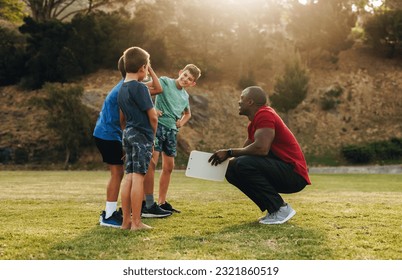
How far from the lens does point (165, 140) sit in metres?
6.98

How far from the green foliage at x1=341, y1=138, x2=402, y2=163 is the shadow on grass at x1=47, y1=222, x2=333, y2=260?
22754 millimetres

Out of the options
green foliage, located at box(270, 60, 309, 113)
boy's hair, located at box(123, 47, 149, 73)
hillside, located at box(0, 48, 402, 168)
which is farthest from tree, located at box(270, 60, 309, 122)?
boy's hair, located at box(123, 47, 149, 73)

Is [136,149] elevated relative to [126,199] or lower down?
elevated

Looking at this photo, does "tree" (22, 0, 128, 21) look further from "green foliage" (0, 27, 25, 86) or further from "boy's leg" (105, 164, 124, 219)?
"boy's leg" (105, 164, 124, 219)

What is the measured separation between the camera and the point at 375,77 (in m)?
34.6

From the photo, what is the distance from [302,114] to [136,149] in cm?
2814

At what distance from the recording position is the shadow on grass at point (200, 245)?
13.3 feet

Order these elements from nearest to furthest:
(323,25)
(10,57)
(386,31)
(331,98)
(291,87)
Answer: (291,87), (331,98), (10,57), (386,31), (323,25)

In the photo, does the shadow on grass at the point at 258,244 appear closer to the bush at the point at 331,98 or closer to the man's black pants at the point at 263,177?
the man's black pants at the point at 263,177

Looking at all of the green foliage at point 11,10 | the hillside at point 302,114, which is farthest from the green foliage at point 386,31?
the green foliage at point 11,10

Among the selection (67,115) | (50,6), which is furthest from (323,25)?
(50,6)

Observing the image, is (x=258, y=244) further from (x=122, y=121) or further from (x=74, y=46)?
(x=74, y=46)
